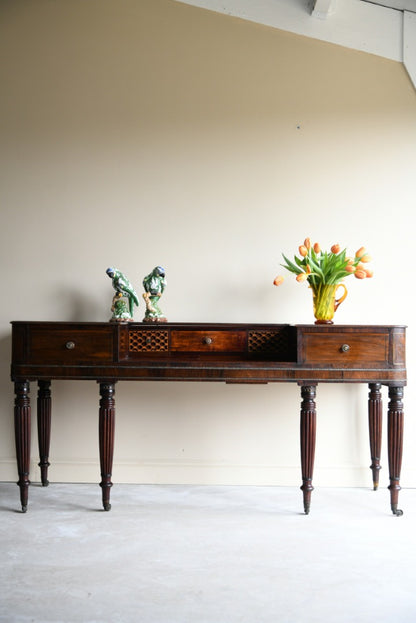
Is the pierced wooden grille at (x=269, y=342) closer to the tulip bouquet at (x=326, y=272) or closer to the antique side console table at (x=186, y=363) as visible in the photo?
the antique side console table at (x=186, y=363)

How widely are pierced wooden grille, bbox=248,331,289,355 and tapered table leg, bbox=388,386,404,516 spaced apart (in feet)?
1.77

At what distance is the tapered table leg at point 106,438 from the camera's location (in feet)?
9.68

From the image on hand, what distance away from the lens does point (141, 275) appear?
11.6ft

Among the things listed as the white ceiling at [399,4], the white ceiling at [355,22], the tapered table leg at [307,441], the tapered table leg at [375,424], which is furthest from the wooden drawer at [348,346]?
the white ceiling at [399,4]

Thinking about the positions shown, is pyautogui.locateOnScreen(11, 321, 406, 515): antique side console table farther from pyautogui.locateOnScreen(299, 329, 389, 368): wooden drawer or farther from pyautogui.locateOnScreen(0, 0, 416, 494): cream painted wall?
pyautogui.locateOnScreen(0, 0, 416, 494): cream painted wall

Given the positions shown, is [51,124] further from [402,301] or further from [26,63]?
[402,301]

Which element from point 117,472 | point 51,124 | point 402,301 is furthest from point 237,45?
point 117,472

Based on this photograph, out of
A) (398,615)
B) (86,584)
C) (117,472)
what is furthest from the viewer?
(117,472)

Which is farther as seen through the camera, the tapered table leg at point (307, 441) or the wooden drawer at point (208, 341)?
the wooden drawer at point (208, 341)

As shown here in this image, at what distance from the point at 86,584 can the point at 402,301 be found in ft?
7.27

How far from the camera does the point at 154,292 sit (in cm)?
322

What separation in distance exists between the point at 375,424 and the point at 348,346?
636mm

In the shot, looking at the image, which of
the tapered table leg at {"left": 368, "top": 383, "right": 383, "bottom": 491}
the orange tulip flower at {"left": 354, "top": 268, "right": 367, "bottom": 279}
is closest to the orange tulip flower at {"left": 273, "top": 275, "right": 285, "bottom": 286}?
the orange tulip flower at {"left": 354, "top": 268, "right": 367, "bottom": 279}

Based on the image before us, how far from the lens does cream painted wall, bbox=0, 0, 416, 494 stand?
11.5ft
